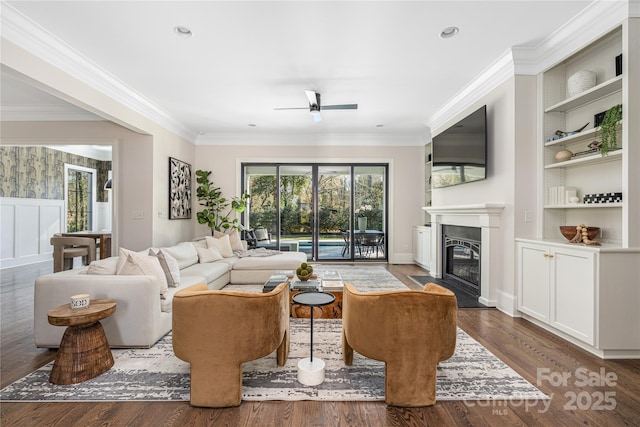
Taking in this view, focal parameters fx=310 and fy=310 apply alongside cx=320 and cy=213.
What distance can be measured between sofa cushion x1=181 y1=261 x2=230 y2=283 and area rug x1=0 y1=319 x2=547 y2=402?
4.37 feet

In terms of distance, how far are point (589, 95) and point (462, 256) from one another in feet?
8.22

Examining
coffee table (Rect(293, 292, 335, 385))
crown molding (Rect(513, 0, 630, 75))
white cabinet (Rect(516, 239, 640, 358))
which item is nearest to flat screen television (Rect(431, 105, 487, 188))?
crown molding (Rect(513, 0, 630, 75))

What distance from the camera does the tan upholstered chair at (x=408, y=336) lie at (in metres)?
1.80

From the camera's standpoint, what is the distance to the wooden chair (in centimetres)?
504

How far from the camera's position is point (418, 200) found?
686cm

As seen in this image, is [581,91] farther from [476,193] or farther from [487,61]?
[476,193]

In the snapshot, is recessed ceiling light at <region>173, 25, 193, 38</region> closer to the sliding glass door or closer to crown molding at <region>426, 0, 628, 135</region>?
crown molding at <region>426, 0, 628, 135</region>

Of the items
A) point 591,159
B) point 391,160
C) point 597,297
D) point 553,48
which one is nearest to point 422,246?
point 391,160

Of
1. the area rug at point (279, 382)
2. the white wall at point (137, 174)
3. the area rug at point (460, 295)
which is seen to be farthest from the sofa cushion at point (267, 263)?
the area rug at point (279, 382)

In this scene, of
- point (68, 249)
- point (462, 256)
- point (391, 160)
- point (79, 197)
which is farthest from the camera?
point (79, 197)

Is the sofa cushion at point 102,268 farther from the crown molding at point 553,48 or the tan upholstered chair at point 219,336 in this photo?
the crown molding at point 553,48

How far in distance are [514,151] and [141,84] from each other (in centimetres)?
471

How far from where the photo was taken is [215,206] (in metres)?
6.76

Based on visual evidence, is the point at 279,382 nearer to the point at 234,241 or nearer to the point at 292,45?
the point at 292,45
